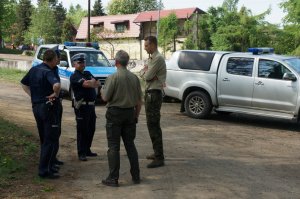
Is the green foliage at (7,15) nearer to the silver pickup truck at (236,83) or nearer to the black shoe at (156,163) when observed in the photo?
the silver pickup truck at (236,83)

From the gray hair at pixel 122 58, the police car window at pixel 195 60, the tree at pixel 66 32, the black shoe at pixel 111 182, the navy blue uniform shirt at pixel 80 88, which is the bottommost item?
the black shoe at pixel 111 182

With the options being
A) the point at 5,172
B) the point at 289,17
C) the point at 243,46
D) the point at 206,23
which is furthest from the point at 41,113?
the point at 206,23

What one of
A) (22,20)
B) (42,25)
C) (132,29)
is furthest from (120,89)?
(22,20)

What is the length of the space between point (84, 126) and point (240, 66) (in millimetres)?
5269

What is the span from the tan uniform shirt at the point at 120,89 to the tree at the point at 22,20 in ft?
272

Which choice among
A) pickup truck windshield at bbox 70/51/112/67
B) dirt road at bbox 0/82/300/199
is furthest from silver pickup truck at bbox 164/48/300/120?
pickup truck windshield at bbox 70/51/112/67

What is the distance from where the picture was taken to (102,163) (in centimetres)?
689

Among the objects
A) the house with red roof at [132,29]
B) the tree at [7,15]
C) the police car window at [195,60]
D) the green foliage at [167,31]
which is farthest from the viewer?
the house with red roof at [132,29]

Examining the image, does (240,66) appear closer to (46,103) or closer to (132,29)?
(46,103)

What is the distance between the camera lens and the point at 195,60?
1175cm

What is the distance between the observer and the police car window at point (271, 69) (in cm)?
1030

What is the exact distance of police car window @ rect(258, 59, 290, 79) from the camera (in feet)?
33.8

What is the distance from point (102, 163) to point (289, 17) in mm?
20573

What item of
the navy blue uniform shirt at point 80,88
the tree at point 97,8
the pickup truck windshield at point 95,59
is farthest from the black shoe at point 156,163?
the tree at point 97,8
